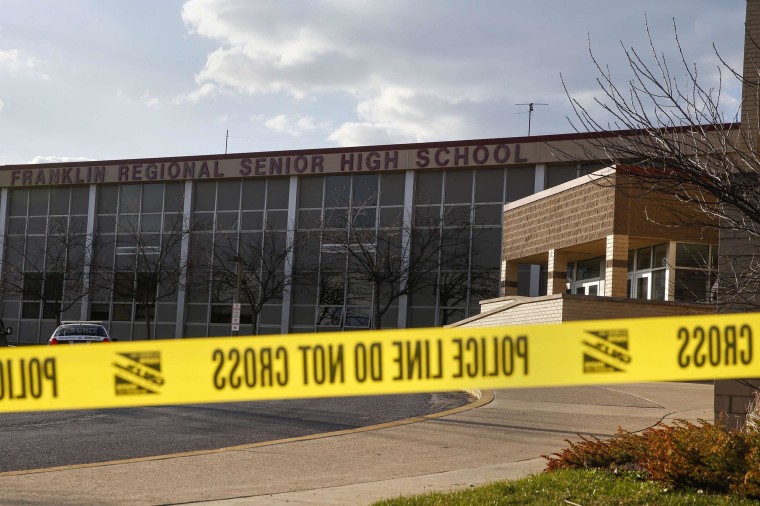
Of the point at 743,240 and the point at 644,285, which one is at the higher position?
the point at 644,285

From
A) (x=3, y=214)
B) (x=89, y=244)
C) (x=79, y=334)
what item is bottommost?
(x=79, y=334)

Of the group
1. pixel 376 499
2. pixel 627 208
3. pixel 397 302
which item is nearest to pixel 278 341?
pixel 376 499

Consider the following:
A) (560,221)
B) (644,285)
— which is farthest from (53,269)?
(644,285)

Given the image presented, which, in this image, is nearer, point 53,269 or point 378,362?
point 378,362

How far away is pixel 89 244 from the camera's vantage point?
141 feet

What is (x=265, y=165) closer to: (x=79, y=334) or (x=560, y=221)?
(x=560, y=221)

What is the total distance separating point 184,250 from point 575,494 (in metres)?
35.8

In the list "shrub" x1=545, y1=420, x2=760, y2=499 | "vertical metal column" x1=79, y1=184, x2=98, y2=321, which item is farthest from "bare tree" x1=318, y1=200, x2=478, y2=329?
"shrub" x1=545, y1=420, x2=760, y2=499

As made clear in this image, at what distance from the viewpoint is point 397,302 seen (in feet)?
122

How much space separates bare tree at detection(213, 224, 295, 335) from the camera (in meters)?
38.1

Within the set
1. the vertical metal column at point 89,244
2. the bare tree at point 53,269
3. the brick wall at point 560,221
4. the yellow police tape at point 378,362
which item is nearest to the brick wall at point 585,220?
the brick wall at point 560,221

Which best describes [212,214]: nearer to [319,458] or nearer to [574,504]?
[319,458]

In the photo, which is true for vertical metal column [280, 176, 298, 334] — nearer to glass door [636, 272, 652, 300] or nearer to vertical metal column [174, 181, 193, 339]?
vertical metal column [174, 181, 193, 339]

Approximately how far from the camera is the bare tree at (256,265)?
38125 millimetres
